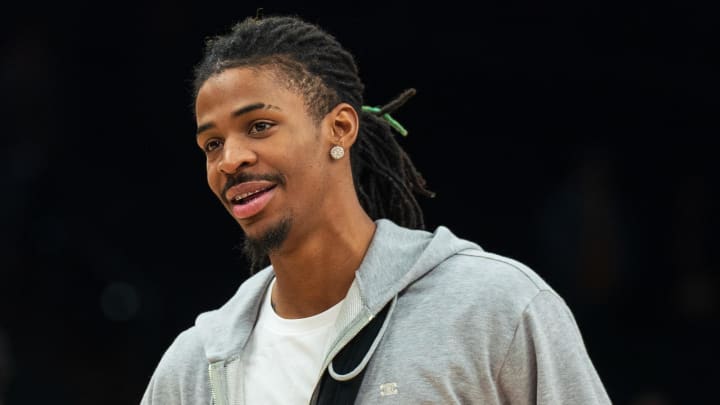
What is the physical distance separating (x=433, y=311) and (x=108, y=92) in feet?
12.1

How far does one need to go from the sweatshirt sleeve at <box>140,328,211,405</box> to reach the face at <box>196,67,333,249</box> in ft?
0.95

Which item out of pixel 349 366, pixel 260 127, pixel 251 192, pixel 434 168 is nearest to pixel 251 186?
pixel 251 192

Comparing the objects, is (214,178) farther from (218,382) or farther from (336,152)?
(218,382)

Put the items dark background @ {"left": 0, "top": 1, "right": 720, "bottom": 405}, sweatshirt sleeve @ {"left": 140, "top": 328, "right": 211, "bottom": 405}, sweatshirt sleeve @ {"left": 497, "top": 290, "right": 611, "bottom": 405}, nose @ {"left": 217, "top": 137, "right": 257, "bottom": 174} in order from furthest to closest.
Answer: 1. dark background @ {"left": 0, "top": 1, "right": 720, "bottom": 405}
2. sweatshirt sleeve @ {"left": 140, "top": 328, "right": 211, "bottom": 405}
3. nose @ {"left": 217, "top": 137, "right": 257, "bottom": 174}
4. sweatshirt sleeve @ {"left": 497, "top": 290, "right": 611, "bottom": 405}

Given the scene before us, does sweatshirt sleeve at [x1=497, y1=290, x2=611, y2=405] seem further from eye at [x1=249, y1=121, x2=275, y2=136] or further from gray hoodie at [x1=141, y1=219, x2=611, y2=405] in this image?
eye at [x1=249, y1=121, x2=275, y2=136]

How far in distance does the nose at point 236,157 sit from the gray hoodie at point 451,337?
295 millimetres

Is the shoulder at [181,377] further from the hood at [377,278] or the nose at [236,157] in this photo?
the nose at [236,157]

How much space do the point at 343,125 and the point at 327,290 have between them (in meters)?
0.33

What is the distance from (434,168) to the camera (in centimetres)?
543

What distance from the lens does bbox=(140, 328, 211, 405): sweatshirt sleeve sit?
2.19 m

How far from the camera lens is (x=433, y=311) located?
6.58 ft

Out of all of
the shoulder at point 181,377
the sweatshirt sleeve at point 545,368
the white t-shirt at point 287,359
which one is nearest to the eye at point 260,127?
the white t-shirt at point 287,359

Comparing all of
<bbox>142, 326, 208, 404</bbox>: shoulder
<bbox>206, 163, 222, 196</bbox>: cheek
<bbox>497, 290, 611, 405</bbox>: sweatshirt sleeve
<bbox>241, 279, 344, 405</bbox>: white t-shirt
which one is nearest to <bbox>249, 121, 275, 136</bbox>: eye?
<bbox>206, 163, 222, 196</bbox>: cheek

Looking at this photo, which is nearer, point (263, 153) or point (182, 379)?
point (263, 153)
